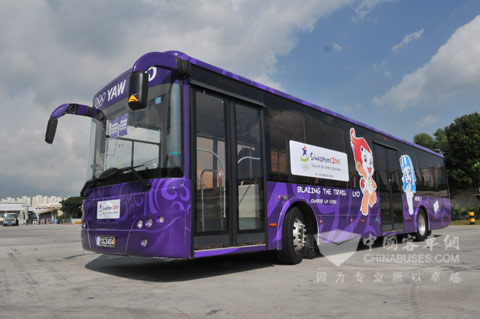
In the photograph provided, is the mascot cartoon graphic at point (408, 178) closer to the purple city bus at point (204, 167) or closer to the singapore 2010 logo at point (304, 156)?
the purple city bus at point (204, 167)

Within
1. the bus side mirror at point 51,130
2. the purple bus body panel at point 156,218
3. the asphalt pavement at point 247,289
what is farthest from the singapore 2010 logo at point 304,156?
the bus side mirror at point 51,130

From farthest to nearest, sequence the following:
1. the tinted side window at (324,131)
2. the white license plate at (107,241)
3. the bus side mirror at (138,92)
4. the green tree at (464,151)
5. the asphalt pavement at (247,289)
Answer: the green tree at (464,151) → the tinted side window at (324,131) → the white license plate at (107,241) → the bus side mirror at (138,92) → the asphalt pavement at (247,289)

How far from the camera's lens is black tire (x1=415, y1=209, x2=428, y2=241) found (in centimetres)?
1256

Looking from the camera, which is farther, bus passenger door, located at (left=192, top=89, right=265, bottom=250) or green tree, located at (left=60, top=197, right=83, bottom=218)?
green tree, located at (left=60, top=197, right=83, bottom=218)

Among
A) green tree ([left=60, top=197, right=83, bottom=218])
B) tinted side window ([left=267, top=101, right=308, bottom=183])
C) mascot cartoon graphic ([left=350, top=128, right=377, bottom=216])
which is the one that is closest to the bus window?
tinted side window ([left=267, top=101, right=308, bottom=183])

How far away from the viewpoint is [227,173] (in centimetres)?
602

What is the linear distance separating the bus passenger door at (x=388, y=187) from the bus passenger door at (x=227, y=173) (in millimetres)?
5250

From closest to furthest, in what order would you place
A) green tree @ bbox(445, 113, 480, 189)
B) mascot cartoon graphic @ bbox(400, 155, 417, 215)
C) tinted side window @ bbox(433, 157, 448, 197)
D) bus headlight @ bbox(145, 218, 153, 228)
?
bus headlight @ bbox(145, 218, 153, 228) < mascot cartoon graphic @ bbox(400, 155, 417, 215) < tinted side window @ bbox(433, 157, 448, 197) < green tree @ bbox(445, 113, 480, 189)

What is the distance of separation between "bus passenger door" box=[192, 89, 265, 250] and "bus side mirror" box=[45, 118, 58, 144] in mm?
2582

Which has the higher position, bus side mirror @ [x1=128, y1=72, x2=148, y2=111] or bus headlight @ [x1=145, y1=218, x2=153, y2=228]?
bus side mirror @ [x1=128, y1=72, x2=148, y2=111]

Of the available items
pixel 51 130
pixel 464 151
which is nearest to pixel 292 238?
pixel 51 130

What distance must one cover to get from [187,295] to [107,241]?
2092 mm

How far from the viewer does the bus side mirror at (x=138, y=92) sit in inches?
187

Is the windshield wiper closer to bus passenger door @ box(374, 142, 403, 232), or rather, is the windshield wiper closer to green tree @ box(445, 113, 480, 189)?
bus passenger door @ box(374, 142, 403, 232)
